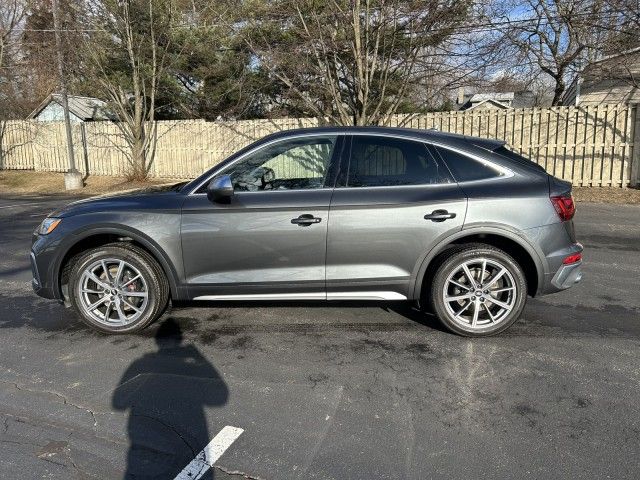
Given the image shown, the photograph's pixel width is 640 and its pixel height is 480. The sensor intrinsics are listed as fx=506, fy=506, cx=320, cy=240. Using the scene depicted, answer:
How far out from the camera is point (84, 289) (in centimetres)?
434

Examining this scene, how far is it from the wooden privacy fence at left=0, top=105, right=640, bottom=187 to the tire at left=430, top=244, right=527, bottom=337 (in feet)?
34.7

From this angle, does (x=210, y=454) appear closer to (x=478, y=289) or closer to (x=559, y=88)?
(x=478, y=289)

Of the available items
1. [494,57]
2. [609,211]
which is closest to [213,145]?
[494,57]

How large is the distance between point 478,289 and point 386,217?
3.16ft

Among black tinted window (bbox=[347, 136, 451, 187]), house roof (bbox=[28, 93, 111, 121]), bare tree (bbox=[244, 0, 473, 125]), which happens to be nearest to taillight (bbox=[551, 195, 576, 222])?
black tinted window (bbox=[347, 136, 451, 187])

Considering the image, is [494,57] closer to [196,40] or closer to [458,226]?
Result: [196,40]

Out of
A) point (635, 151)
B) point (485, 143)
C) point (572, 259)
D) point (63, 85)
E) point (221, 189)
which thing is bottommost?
point (572, 259)

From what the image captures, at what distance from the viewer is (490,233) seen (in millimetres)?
4031

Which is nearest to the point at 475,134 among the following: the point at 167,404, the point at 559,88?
the point at 559,88

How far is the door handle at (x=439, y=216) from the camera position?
13.1 feet

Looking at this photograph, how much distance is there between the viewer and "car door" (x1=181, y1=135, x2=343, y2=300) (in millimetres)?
4074

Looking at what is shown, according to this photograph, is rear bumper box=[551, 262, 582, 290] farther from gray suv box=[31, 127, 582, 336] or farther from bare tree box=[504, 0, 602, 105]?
bare tree box=[504, 0, 602, 105]

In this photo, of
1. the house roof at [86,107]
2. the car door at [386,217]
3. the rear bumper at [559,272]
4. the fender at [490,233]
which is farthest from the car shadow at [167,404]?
the house roof at [86,107]

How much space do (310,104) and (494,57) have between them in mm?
6284
